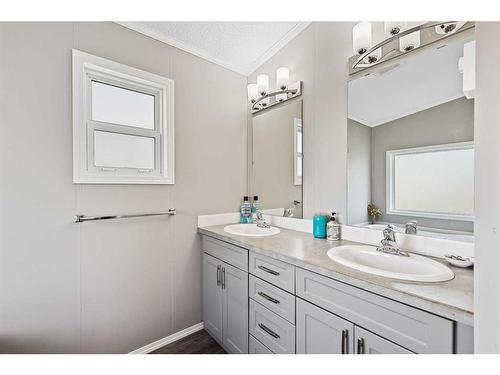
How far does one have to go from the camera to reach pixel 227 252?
5.36 feet

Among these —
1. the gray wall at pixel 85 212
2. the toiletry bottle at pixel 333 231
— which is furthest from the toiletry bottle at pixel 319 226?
the gray wall at pixel 85 212

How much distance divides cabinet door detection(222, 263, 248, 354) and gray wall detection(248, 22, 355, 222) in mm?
699

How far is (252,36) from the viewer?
1848mm

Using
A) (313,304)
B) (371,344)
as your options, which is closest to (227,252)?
(313,304)

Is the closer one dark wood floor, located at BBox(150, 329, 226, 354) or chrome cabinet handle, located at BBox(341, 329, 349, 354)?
chrome cabinet handle, located at BBox(341, 329, 349, 354)

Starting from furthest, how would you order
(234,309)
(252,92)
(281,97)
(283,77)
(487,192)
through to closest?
(252,92)
(281,97)
(283,77)
(234,309)
(487,192)

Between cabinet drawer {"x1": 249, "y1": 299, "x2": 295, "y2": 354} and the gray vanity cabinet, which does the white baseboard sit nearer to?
the gray vanity cabinet

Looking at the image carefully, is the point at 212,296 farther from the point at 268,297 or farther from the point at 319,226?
the point at 319,226

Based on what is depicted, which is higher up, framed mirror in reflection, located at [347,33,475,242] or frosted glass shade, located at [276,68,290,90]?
frosted glass shade, located at [276,68,290,90]

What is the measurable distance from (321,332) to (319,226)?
69cm

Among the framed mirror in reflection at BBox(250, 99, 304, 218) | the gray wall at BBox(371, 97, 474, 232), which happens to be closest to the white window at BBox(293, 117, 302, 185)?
the framed mirror in reflection at BBox(250, 99, 304, 218)

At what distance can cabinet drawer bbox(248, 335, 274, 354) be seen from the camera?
134 centimetres

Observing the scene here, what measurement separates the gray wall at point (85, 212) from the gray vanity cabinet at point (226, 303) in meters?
0.14
